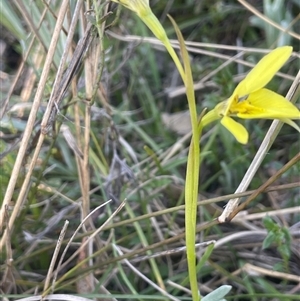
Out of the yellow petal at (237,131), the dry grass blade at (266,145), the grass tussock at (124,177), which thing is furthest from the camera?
the grass tussock at (124,177)

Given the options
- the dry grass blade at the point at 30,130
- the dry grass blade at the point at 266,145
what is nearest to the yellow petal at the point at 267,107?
the dry grass blade at the point at 266,145

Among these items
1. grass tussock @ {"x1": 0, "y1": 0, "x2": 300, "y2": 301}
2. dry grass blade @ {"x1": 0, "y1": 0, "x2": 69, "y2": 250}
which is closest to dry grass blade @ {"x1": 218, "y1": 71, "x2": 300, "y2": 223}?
grass tussock @ {"x1": 0, "y1": 0, "x2": 300, "y2": 301}

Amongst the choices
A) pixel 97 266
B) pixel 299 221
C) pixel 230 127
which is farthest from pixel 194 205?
pixel 299 221

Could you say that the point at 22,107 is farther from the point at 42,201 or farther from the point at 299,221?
the point at 299,221

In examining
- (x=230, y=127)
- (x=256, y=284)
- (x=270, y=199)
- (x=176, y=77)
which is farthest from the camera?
(x=176, y=77)

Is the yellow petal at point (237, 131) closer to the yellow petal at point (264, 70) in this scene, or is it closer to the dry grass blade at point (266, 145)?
the yellow petal at point (264, 70)

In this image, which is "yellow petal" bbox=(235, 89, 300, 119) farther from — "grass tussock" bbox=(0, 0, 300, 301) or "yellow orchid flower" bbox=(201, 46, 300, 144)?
"grass tussock" bbox=(0, 0, 300, 301)

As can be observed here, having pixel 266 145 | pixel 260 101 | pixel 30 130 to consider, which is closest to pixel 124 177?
pixel 30 130
